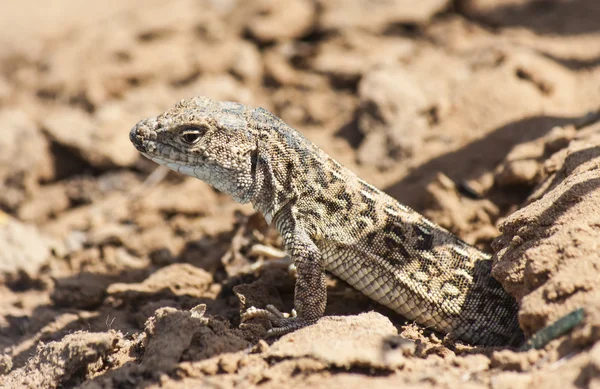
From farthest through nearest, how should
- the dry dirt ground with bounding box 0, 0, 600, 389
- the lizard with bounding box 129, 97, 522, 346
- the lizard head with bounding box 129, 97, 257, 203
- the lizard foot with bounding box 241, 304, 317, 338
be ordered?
1. the lizard head with bounding box 129, 97, 257, 203
2. the lizard with bounding box 129, 97, 522, 346
3. the lizard foot with bounding box 241, 304, 317, 338
4. the dry dirt ground with bounding box 0, 0, 600, 389

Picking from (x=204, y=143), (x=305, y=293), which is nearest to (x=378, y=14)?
(x=204, y=143)

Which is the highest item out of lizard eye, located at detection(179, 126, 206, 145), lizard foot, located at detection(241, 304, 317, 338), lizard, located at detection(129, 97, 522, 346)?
lizard eye, located at detection(179, 126, 206, 145)

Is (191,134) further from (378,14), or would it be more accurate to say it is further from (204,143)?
(378,14)

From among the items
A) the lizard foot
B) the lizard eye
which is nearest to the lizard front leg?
the lizard foot

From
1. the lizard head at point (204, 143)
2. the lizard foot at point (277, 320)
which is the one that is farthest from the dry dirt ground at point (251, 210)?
the lizard head at point (204, 143)

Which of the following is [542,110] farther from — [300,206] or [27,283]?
[27,283]

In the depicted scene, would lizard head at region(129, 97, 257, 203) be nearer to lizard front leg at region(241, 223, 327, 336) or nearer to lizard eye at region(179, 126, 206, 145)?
lizard eye at region(179, 126, 206, 145)

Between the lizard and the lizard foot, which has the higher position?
the lizard

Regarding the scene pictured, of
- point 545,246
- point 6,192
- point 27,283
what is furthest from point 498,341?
point 6,192
